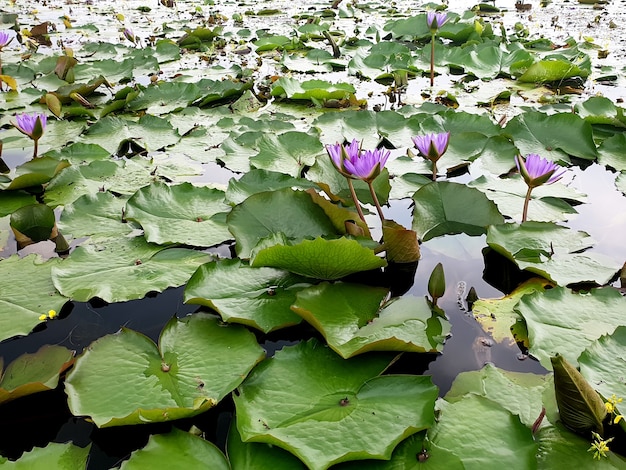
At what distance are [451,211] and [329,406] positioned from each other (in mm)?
1006

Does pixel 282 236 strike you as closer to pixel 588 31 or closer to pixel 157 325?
pixel 157 325

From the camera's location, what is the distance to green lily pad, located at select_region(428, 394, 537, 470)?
1001mm

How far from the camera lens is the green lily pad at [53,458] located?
1041 mm

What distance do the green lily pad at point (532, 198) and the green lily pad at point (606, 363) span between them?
79 centimetres

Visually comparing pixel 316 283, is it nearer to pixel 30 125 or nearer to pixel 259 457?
pixel 259 457

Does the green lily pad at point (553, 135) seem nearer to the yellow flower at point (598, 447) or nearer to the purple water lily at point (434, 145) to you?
the purple water lily at point (434, 145)

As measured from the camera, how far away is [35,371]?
1274 mm

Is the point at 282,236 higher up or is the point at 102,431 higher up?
the point at 282,236

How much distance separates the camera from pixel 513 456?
1.00 m

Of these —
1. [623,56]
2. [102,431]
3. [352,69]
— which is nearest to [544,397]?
[102,431]

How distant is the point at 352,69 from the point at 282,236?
3.00 meters

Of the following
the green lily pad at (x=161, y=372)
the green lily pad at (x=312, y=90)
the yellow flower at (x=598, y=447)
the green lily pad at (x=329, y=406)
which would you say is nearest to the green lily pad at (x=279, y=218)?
the green lily pad at (x=161, y=372)

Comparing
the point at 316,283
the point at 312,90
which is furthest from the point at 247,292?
the point at 312,90

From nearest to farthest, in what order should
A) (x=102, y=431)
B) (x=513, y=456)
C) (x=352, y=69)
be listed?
(x=513, y=456), (x=102, y=431), (x=352, y=69)
